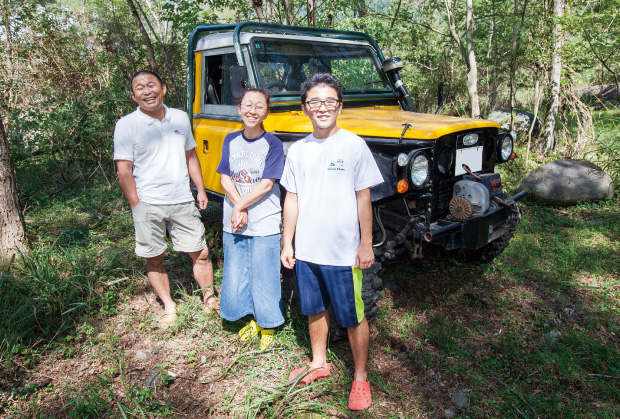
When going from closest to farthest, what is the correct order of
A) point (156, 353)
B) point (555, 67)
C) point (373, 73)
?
point (156, 353) → point (373, 73) → point (555, 67)

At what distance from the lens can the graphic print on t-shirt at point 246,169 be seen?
2.59 meters

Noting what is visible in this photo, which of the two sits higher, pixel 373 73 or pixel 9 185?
pixel 373 73

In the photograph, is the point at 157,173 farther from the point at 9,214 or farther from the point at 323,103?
the point at 9,214

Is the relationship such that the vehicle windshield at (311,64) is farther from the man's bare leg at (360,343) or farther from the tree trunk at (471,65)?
the tree trunk at (471,65)

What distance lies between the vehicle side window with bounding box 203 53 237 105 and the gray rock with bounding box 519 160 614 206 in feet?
14.0

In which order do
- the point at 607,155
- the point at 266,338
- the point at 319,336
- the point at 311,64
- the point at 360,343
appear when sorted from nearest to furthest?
the point at 360,343, the point at 319,336, the point at 266,338, the point at 311,64, the point at 607,155

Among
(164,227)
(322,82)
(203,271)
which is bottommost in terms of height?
(203,271)

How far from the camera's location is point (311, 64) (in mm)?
3797

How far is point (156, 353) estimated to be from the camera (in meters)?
2.80

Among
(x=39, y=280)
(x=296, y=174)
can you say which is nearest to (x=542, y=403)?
(x=296, y=174)

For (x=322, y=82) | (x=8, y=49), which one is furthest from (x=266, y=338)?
(x=8, y=49)

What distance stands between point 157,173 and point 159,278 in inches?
32.6

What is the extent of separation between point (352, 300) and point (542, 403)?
125cm

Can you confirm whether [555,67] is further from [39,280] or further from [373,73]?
[39,280]
